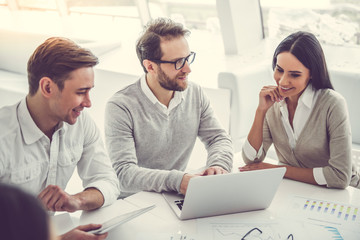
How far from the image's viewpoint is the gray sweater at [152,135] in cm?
188

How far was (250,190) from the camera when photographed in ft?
4.86

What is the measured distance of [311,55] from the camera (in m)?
1.92

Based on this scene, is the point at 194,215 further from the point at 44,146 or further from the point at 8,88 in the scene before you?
the point at 8,88

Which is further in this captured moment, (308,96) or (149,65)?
(149,65)

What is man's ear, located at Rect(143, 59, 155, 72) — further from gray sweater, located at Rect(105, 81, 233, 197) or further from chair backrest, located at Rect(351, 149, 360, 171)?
chair backrest, located at Rect(351, 149, 360, 171)

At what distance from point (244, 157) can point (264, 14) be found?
2.28m

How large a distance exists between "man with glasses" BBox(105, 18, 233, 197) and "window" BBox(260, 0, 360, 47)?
1806 mm

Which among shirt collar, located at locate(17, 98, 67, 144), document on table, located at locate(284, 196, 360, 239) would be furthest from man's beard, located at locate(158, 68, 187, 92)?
document on table, located at locate(284, 196, 360, 239)

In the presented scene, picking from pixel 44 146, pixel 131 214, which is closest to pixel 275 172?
pixel 131 214

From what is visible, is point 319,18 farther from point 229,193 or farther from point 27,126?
point 27,126

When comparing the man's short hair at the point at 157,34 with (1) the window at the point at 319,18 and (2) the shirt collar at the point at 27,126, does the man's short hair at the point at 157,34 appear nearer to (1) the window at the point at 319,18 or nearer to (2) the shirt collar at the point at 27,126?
(2) the shirt collar at the point at 27,126

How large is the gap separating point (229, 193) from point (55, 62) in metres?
0.82

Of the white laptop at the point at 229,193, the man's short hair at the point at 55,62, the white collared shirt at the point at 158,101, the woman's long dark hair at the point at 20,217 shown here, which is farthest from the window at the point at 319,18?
the woman's long dark hair at the point at 20,217

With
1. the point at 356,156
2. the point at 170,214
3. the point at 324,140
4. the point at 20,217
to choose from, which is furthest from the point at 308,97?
the point at 20,217
